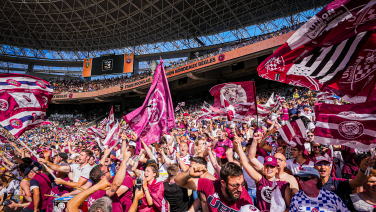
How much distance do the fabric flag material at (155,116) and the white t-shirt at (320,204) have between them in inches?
128

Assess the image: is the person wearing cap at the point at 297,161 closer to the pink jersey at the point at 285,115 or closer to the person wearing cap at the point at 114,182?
the person wearing cap at the point at 114,182

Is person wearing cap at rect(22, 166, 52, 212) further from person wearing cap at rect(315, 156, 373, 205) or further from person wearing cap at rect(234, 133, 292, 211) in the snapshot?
person wearing cap at rect(315, 156, 373, 205)

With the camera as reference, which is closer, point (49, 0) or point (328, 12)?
point (328, 12)

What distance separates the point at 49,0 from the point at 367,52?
33.2 meters

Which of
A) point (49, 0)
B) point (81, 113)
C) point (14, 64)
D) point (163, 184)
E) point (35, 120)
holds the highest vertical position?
point (49, 0)

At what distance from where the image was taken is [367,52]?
8.88 feet

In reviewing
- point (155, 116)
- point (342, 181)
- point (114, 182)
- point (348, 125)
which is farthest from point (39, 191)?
point (348, 125)

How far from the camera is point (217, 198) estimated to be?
243 cm

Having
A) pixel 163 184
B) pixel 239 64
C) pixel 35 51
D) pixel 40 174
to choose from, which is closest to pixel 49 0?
pixel 35 51

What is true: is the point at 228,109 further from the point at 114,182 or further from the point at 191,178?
the point at 114,182

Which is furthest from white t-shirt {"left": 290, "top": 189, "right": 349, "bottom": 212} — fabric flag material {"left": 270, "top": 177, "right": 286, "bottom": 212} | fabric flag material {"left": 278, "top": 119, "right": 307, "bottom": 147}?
fabric flag material {"left": 278, "top": 119, "right": 307, "bottom": 147}

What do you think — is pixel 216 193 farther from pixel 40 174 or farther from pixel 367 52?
pixel 40 174

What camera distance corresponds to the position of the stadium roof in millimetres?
24922

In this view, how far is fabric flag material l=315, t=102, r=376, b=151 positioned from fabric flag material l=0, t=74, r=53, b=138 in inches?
238
